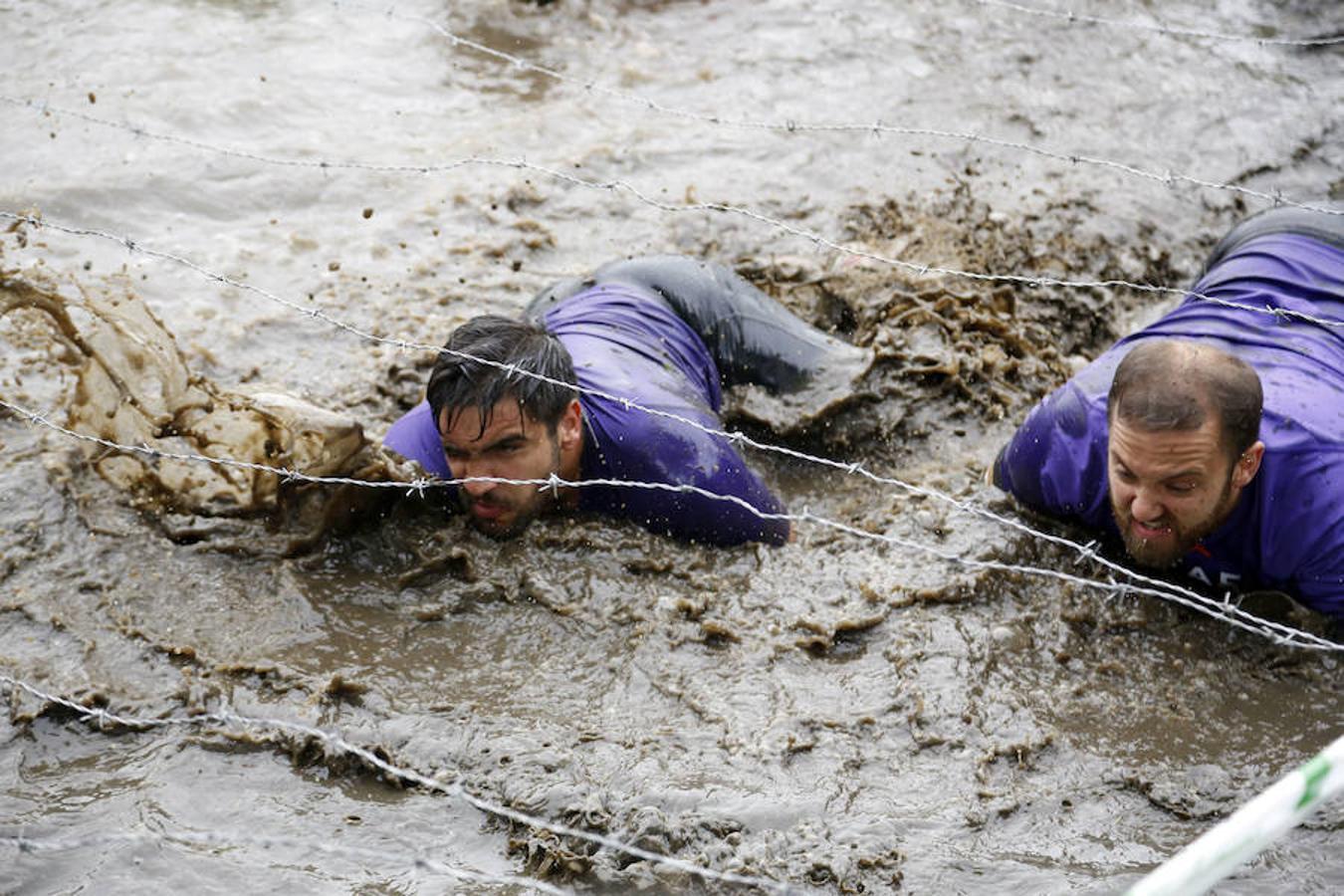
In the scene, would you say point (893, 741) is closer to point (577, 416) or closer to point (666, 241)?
point (577, 416)

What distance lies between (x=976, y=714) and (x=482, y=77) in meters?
5.25

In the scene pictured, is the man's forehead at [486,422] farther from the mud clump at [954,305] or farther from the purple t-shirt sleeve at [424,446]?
the mud clump at [954,305]

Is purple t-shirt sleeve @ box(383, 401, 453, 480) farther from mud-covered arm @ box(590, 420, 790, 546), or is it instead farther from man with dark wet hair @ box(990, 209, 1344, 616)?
man with dark wet hair @ box(990, 209, 1344, 616)

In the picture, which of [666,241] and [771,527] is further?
[666,241]

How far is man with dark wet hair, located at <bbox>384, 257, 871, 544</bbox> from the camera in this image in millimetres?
4461

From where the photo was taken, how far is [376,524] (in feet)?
15.6

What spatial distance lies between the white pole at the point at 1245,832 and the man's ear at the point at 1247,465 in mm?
2438

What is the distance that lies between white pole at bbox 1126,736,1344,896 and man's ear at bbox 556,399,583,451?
2.94 metres

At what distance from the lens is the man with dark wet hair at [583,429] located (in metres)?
4.46

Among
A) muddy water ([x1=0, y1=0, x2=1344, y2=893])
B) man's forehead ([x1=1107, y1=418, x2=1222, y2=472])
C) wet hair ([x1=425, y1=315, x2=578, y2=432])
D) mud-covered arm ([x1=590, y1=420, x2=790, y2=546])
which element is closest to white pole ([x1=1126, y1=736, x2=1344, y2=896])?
muddy water ([x1=0, y1=0, x2=1344, y2=893])

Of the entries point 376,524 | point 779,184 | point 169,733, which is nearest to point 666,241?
point 779,184

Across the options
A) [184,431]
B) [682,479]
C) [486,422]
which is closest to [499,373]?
[486,422]

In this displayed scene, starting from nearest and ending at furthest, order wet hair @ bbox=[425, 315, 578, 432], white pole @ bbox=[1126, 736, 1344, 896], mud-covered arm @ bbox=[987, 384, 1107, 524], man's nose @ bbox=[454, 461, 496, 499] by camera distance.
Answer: white pole @ bbox=[1126, 736, 1344, 896] → wet hair @ bbox=[425, 315, 578, 432] → man's nose @ bbox=[454, 461, 496, 499] → mud-covered arm @ bbox=[987, 384, 1107, 524]

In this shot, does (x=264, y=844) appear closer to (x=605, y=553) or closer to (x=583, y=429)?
(x=605, y=553)
